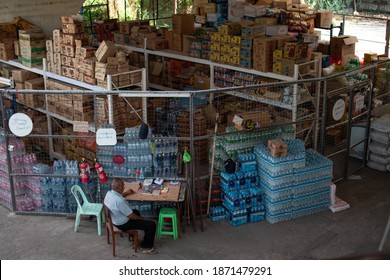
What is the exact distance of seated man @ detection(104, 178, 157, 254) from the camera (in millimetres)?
8172

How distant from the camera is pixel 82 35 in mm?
11891

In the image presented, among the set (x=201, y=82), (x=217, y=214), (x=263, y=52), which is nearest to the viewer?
(x=217, y=214)

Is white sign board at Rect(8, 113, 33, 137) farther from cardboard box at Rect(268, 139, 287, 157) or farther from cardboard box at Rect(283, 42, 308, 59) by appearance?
cardboard box at Rect(283, 42, 308, 59)

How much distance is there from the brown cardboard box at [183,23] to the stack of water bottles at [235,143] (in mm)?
5132

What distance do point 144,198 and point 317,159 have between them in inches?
130

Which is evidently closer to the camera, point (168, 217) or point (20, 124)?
point (168, 217)

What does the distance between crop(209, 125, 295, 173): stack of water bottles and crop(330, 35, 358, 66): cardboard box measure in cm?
572

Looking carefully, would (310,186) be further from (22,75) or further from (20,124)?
(22,75)

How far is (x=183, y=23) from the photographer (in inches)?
552

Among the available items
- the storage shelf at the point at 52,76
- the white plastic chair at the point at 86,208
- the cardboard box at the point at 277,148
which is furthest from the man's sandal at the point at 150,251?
the storage shelf at the point at 52,76

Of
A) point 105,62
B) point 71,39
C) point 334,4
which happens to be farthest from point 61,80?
point 334,4

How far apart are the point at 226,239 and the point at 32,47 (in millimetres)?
7108

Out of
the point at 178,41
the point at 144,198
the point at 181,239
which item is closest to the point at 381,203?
the point at 181,239

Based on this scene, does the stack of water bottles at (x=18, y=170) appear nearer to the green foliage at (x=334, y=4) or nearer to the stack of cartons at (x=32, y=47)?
the stack of cartons at (x=32, y=47)
